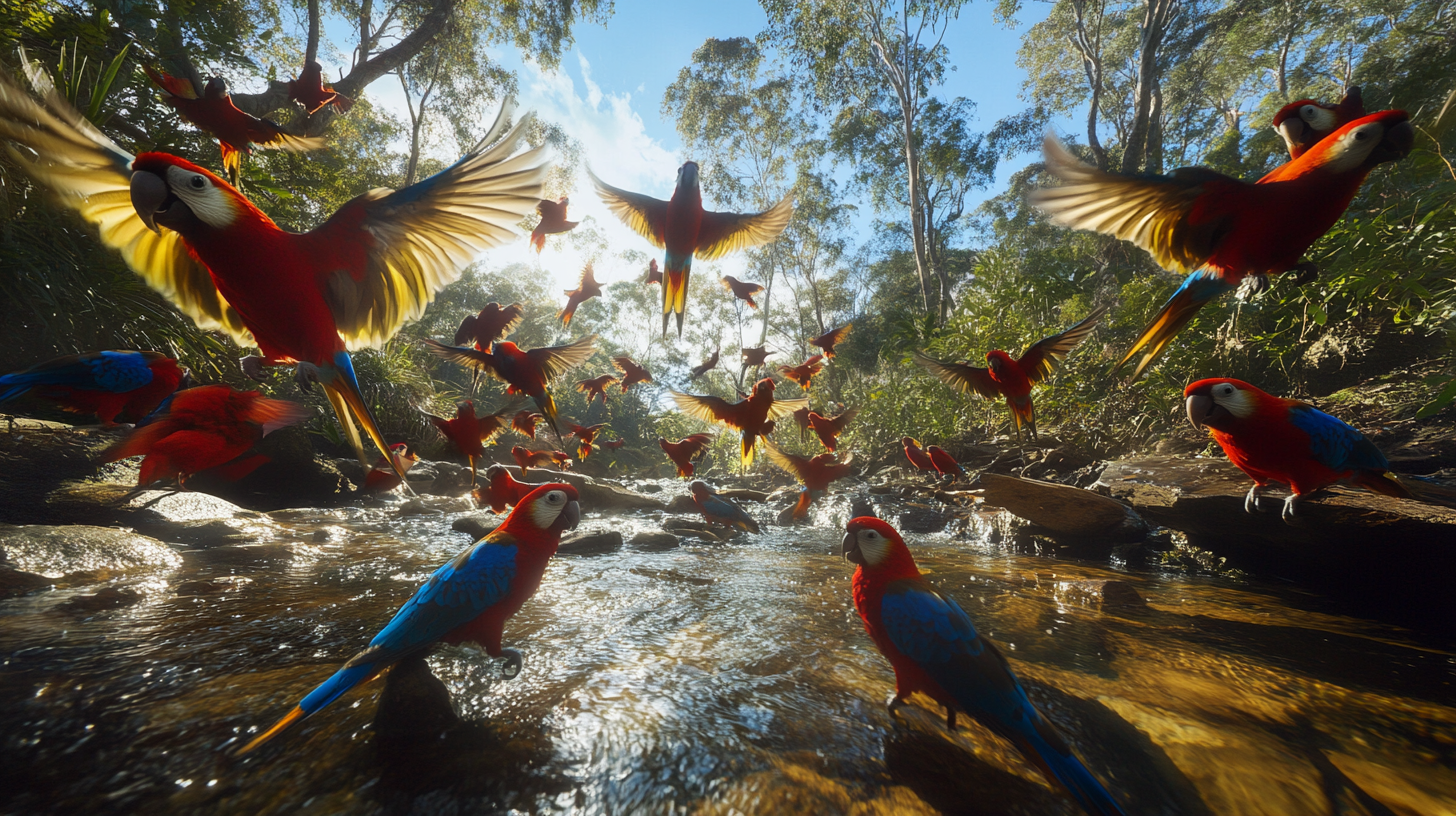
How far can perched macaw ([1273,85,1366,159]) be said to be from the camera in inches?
96.2

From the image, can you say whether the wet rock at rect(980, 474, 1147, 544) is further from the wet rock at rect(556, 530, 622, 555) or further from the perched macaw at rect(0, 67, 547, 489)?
the perched macaw at rect(0, 67, 547, 489)

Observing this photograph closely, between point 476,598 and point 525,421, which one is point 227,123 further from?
point 476,598

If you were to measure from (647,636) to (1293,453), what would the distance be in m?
3.68

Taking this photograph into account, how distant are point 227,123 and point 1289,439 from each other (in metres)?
8.04

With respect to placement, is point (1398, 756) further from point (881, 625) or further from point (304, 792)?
point (304, 792)

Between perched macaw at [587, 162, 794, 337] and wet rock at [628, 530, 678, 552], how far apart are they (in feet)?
7.20

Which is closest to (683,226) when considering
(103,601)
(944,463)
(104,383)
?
(104,383)

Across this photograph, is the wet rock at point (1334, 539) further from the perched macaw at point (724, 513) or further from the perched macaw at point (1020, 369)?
the perched macaw at point (724, 513)

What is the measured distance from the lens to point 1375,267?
3.87 meters

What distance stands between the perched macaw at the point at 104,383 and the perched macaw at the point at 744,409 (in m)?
4.27

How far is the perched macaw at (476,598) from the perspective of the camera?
60.0 inches

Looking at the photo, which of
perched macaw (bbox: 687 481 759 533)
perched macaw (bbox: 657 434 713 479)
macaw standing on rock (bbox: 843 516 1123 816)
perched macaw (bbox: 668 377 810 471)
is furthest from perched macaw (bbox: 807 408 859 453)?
macaw standing on rock (bbox: 843 516 1123 816)

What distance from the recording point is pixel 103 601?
230cm

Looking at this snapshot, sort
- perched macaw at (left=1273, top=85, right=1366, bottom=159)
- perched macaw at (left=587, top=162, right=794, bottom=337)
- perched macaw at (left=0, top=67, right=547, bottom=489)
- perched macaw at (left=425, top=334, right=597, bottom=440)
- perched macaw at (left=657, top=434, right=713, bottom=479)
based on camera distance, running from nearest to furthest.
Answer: perched macaw at (left=0, top=67, right=547, bottom=489), perched macaw at (left=1273, top=85, right=1366, bottom=159), perched macaw at (left=587, top=162, right=794, bottom=337), perched macaw at (left=425, top=334, right=597, bottom=440), perched macaw at (left=657, top=434, right=713, bottom=479)
